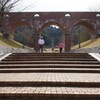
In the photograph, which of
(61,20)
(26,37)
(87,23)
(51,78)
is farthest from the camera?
(26,37)

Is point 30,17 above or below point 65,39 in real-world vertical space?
above

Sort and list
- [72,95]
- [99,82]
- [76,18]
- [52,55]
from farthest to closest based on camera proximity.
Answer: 1. [76,18]
2. [52,55]
3. [99,82]
4. [72,95]

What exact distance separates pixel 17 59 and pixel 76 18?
28.4m

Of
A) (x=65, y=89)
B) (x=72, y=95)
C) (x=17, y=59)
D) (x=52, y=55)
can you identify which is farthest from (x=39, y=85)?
(x=52, y=55)

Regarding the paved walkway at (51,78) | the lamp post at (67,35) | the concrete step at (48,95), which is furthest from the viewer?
the lamp post at (67,35)

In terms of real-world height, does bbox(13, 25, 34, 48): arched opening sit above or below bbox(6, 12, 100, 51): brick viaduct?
below

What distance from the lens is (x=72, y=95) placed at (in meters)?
8.29

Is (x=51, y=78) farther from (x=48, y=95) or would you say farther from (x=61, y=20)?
(x=61, y=20)

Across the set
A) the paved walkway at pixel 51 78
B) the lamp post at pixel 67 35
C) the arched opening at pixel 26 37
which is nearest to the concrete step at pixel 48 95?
the paved walkway at pixel 51 78

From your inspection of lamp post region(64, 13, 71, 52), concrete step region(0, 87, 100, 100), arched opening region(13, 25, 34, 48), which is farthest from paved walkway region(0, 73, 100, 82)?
arched opening region(13, 25, 34, 48)

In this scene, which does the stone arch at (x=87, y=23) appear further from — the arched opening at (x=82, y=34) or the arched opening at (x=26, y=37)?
the arched opening at (x=26, y=37)

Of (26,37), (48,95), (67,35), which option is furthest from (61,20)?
(48,95)

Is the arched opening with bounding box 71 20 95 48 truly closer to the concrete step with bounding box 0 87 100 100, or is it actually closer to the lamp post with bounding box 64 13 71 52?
the lamp post with bounding box 64 13 71 52

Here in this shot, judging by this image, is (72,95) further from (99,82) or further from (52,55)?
(52,55)
